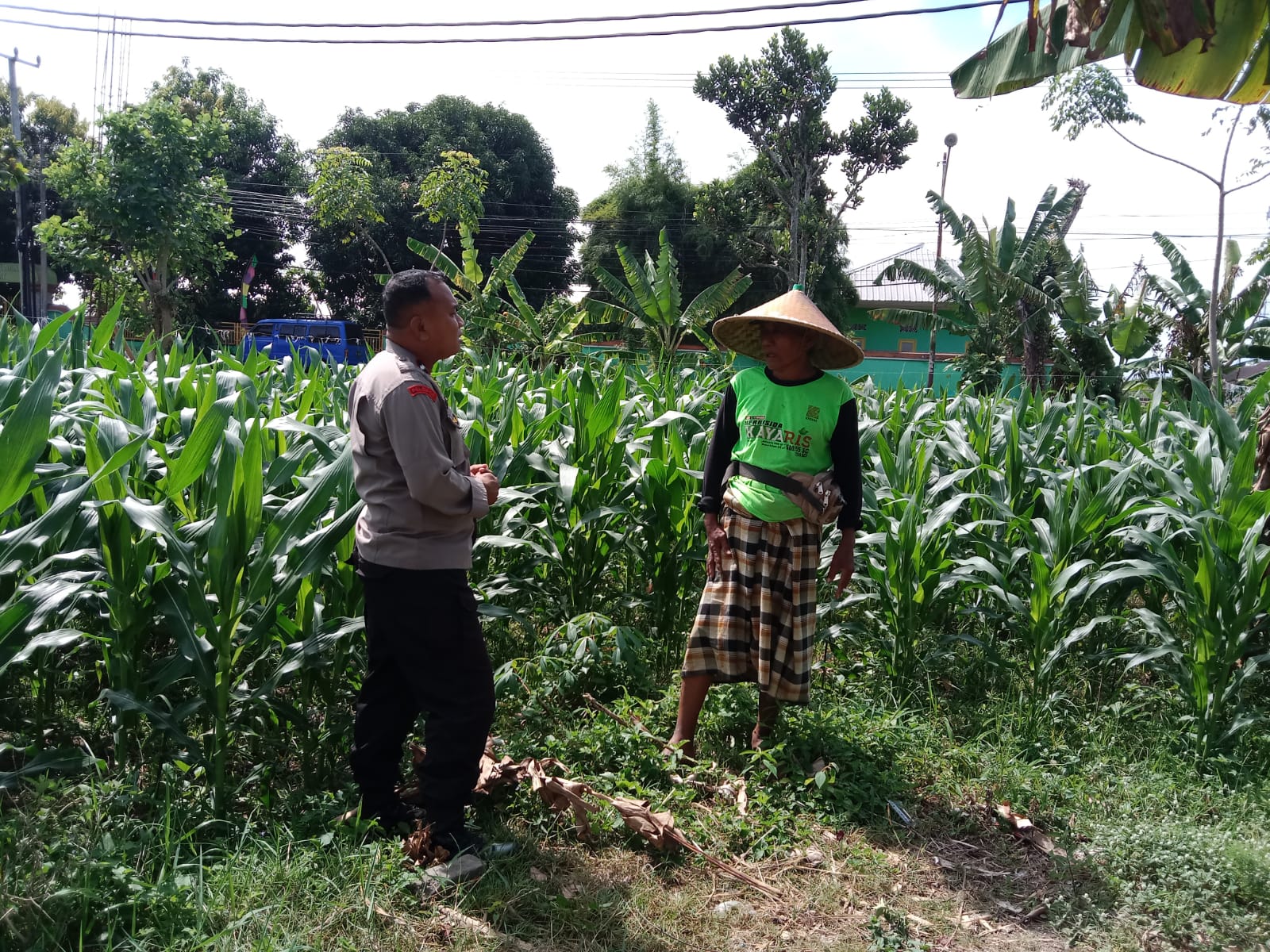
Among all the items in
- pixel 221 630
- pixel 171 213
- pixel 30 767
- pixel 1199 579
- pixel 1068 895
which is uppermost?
pixel 171 213

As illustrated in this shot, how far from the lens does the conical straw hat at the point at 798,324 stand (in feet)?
10.4

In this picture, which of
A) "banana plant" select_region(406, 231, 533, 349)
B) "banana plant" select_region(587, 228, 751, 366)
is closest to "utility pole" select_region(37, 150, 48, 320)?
"banana plant" select_region(406, 231, 533, 349)

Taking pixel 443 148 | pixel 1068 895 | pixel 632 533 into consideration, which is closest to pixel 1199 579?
pixel 1068 895

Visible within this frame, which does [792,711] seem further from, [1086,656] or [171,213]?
[171,213]

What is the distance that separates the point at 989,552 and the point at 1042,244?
16.5 m

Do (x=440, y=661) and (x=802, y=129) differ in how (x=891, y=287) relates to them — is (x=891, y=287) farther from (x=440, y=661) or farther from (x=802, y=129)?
(x=440, y=661)

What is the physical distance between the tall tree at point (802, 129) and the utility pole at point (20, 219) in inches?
726

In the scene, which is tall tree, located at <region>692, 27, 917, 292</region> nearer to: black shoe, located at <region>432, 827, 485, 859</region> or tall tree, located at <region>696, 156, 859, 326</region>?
tall tree, located at <region>696, 156, 859, 326</region>

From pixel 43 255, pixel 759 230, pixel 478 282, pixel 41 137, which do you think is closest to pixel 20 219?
pixel 43 255

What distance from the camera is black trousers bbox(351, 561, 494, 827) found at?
2.44 m

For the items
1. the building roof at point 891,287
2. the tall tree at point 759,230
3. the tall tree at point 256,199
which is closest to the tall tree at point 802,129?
the tall tree at point 759,230

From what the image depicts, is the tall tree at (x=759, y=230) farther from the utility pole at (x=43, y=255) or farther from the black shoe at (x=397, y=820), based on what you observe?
the black shoe at (x=397, y=820)

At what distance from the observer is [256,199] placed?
3106cm

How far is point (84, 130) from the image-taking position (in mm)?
31250
